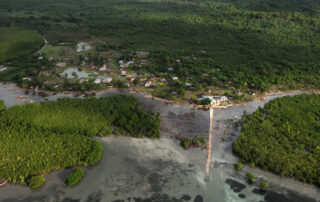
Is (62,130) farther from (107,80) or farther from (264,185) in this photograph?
(264,185)

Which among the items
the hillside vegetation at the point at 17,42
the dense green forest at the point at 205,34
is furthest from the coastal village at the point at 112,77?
the hillside vegetation at the point at 17,42

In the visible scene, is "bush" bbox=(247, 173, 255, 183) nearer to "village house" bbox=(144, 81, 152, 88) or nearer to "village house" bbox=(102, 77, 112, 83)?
"village house" bbox=(144, 81, 152, 88)

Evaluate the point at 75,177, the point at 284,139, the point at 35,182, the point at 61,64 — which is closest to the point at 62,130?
the point at 35,182

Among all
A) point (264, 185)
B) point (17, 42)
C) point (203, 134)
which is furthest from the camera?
point (17, 42)

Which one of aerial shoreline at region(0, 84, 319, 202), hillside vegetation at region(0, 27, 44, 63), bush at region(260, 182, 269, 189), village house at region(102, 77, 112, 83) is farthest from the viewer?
hillside vegetation at region(0, 27, 44, 63)

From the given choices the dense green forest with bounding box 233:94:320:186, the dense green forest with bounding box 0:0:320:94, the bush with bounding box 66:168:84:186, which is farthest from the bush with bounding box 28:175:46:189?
the dense green forest with bounding box 0:0:320:94

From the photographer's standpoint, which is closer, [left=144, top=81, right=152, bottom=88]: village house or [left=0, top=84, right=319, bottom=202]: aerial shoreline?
[left=0, top=84, right=319, bottom=202]: aerial shoreline

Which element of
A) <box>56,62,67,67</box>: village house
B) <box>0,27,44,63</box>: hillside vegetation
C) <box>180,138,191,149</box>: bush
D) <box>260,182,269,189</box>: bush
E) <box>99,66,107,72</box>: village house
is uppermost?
<box>0,27,44,63</box>: hillside vegetation
